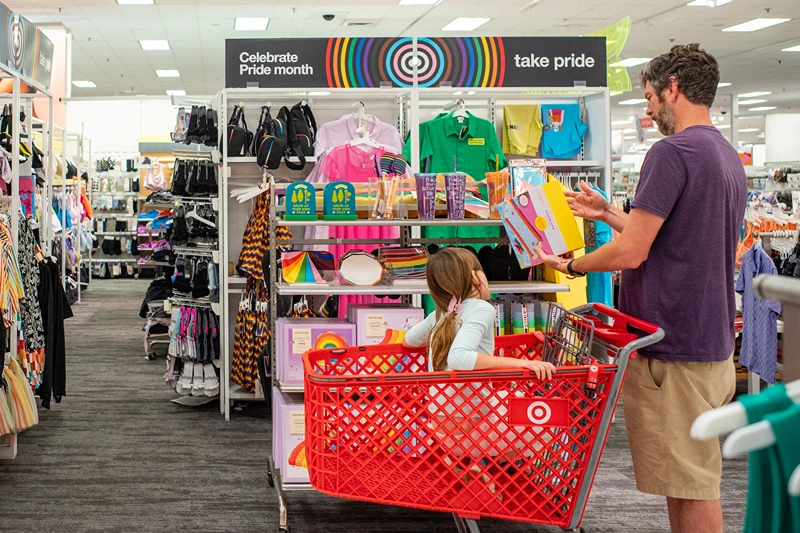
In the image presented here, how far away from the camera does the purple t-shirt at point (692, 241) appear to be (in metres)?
2.36

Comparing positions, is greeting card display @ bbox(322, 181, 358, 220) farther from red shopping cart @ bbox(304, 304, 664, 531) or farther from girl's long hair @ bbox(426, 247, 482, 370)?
red shopping cart @ bbox(304, 304, 664, 531)

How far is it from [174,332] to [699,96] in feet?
14.8

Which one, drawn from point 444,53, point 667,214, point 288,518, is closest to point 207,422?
point 288,518

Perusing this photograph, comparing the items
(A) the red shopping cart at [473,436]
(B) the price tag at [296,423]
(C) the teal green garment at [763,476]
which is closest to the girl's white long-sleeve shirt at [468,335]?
(A) the red shopping cart at [473,436]

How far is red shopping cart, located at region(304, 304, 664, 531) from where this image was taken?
2447 millimetres

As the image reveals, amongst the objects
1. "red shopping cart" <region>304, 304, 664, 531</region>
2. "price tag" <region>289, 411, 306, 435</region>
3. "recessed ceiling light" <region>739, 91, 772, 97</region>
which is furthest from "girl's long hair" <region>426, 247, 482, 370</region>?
"recessed ceiling light" <region>739, 91, 772, 97</region>

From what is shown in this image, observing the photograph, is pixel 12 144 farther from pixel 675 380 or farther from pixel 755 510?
pixel 755 510

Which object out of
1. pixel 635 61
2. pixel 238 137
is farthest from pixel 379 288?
pixel 635 61

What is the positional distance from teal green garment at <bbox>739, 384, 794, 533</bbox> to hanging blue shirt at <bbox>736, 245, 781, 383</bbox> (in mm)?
4315

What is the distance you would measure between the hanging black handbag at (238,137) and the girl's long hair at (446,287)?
302 cm

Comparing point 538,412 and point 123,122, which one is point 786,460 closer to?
point 538,412

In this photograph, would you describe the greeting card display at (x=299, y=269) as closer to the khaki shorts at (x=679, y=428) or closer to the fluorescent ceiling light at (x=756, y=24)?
the khaki shorts at (x=679, y=428)

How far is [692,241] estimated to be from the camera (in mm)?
2389

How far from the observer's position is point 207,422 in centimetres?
573
